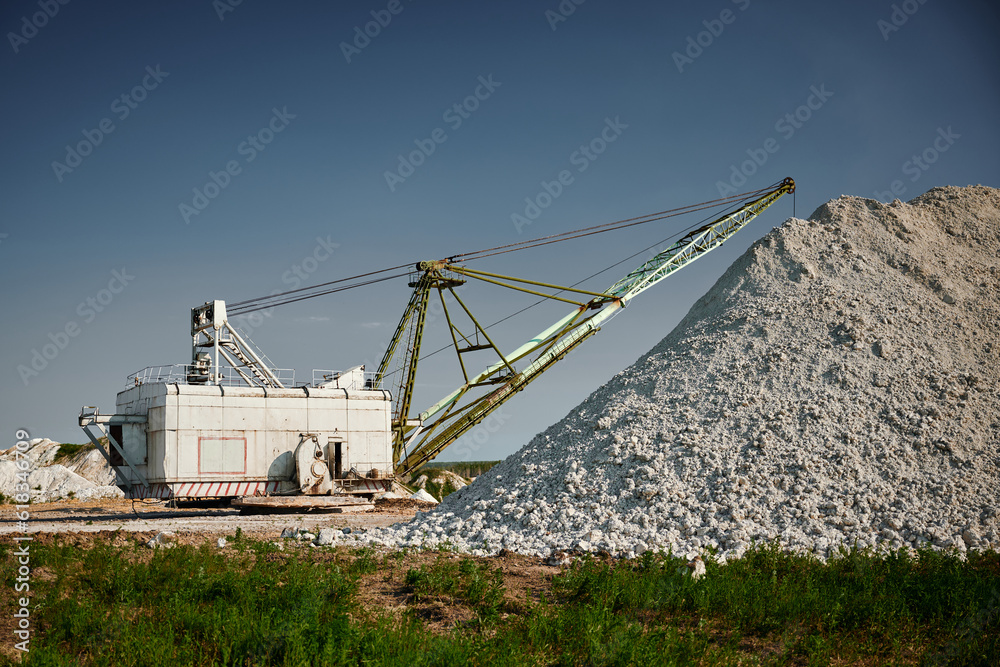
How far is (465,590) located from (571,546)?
287 centimetres

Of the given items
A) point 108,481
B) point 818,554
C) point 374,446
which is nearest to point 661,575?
point 818,554

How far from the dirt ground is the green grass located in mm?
4342

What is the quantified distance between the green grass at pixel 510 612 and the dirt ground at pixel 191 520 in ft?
14.2

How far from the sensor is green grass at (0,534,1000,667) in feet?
21.6

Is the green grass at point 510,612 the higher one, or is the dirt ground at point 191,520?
the dirt ground at point 191,520

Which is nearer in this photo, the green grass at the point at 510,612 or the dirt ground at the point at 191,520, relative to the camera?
the green grass at the point at 510,612

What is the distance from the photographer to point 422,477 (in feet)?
113

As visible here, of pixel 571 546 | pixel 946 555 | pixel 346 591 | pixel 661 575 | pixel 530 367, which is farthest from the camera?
pixel 530 367

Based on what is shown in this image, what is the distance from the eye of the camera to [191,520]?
18578mm

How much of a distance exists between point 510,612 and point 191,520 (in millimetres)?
13270

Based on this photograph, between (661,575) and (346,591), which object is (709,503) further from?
(346,591)

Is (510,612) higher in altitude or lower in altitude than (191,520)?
lower

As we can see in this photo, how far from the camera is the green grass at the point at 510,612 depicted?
6586 mm

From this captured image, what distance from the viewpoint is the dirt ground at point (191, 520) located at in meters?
15.0
